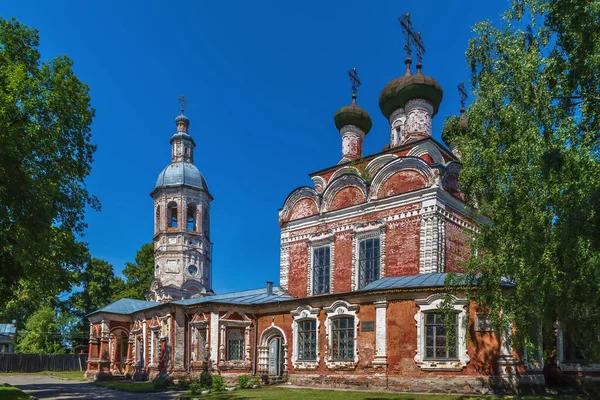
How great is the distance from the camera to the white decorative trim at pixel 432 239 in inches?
664

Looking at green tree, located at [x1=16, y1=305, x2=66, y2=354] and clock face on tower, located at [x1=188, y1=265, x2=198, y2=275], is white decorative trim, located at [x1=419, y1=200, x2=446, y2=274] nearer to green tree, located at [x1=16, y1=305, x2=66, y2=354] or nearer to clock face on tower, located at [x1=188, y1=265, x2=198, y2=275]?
clock face on tower, located at [x1=188, y1=265, x2=198, y2=275]

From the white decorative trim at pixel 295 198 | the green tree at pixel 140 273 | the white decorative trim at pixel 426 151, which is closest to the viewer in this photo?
the white decorative trim at pixel 426 151

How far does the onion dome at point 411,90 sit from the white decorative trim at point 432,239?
5746 millimetres

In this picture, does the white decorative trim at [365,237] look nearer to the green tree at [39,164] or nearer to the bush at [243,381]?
the bush at [243,381]

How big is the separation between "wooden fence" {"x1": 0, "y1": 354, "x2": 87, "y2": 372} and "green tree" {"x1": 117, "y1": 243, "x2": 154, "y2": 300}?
16.2ft

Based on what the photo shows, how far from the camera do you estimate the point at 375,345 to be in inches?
600

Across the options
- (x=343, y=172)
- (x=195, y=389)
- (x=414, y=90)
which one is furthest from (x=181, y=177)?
(x=195, y=389)

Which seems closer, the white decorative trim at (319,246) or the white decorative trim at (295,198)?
the white decorative trim at (319,246)

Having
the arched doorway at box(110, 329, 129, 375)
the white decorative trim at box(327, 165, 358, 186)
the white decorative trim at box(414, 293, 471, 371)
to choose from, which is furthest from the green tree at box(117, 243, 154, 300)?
the white decorative trim at box(414, 293, 471, 371)

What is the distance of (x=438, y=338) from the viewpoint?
47.2 feet

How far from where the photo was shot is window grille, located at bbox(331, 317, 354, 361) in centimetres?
1600

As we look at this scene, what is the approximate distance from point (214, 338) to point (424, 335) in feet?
24.6

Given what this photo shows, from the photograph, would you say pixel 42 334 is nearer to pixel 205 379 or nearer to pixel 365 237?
pixel 205 379

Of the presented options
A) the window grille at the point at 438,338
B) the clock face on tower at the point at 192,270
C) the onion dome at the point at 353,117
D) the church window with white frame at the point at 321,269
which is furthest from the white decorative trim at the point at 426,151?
the clock face on tower at the point at 192,270
